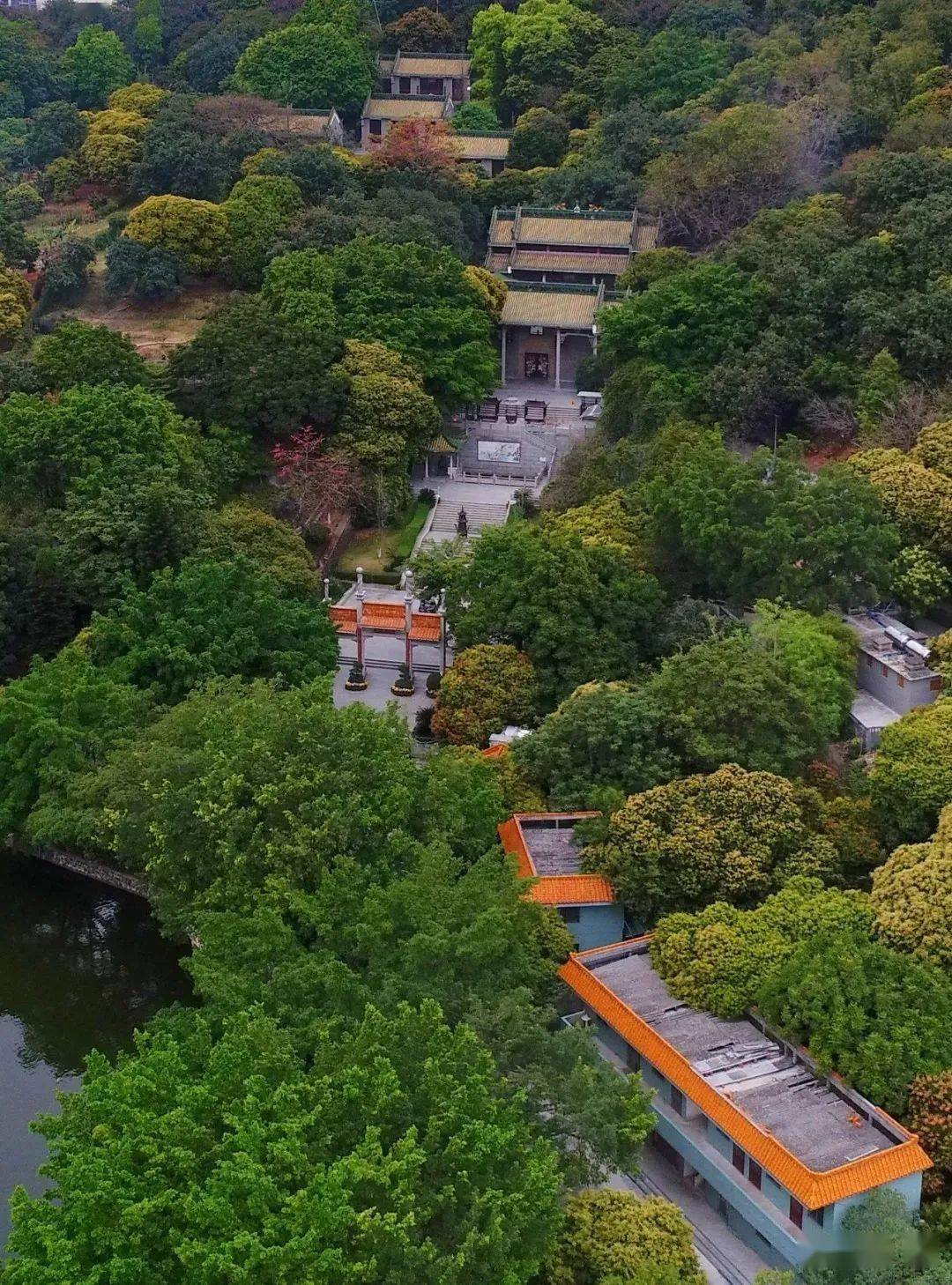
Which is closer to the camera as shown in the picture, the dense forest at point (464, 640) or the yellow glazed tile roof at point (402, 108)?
the dense forest at point (464, 640)

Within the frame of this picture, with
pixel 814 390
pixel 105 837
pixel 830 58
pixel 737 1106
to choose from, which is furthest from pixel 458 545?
pixel 830 58

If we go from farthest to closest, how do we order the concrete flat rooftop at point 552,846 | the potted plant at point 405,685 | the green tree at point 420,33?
the green tree at point 420,33
the potted plant at point 405,685
the concrete flat rooftop at point 552,846

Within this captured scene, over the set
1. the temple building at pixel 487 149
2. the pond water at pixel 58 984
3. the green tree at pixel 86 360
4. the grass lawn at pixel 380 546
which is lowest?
the pond water at pixel 58 984

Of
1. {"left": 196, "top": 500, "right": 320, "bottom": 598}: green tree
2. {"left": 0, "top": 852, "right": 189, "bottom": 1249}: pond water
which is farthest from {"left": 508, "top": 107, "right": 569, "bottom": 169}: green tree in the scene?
{"left": 0, "top": 852, "right": 189, "bottom": 1249}: pond water

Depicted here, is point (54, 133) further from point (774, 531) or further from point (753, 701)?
point (753, 701)

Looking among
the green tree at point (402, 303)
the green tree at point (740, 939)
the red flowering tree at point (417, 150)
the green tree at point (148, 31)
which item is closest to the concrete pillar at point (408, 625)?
the green tree at point (402, 303)

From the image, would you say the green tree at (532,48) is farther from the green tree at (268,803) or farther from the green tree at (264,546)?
the green tree at (268,803)

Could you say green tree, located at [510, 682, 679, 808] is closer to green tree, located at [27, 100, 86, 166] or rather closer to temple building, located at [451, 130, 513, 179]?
temple building, located at [451, 130, 513, 179]
